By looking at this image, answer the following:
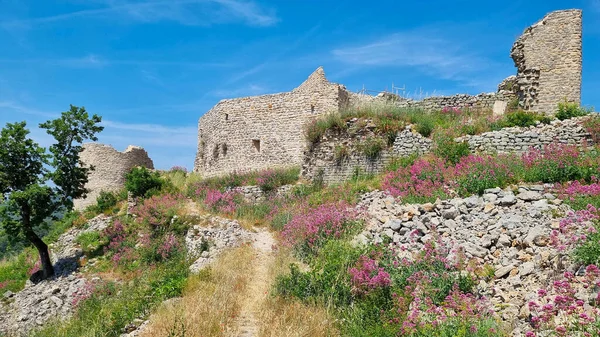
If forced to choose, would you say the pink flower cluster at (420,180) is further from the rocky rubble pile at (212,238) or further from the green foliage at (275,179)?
the green foliage at (275,179)

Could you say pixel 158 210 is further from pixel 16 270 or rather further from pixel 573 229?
pixel 573 229

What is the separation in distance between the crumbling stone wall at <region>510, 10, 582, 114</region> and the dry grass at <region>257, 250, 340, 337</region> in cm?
1363

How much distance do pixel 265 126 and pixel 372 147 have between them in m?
9.50

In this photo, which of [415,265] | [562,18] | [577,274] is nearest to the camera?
[577,274]

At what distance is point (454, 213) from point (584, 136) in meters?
6.80

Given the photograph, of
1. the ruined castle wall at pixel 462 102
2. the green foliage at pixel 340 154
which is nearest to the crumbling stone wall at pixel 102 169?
the green foliage at pixel 340 154

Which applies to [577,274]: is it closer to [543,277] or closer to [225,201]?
[543,277]

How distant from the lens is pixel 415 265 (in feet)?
22.7

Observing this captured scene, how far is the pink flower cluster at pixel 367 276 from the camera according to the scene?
679 cm

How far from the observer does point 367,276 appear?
705cm

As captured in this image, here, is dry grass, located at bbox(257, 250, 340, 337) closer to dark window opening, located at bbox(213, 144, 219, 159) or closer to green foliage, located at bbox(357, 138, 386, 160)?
green foliage, located at bbox(357, 138, 386, 160)

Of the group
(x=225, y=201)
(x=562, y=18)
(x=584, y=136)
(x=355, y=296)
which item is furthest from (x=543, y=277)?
(x=562, y=18)

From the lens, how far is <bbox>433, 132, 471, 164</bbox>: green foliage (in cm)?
1295

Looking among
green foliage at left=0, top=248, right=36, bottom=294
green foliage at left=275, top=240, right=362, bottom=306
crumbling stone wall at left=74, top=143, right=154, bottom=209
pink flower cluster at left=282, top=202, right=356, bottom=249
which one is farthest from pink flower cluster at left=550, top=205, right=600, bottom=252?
crumbling stone wall at left=74, top=143, right=154, bottom=209
